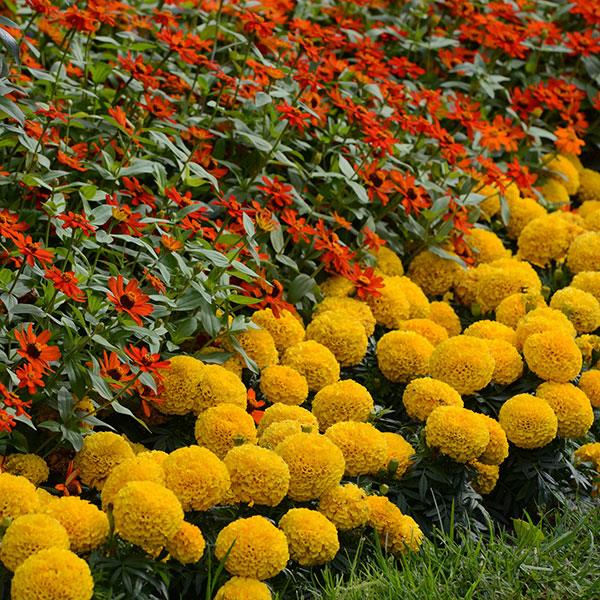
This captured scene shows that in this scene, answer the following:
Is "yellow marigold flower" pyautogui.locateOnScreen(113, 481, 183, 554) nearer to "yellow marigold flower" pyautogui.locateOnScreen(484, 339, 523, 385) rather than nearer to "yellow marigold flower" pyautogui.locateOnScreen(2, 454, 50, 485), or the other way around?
"yellow marigold flower" pyautogui.locateOnScreen(2, 454, 50, 485)

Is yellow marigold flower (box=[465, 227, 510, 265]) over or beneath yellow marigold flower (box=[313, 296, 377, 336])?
over

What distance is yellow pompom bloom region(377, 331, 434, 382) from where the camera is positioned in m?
3.38

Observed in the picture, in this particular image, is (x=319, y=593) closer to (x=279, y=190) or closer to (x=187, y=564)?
(x=187, y=564)

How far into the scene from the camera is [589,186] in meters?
5.07

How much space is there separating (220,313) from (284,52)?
1.49 meters

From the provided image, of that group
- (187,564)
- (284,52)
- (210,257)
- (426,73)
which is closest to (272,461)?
(187,564)

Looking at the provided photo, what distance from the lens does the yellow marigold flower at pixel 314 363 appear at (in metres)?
3.30

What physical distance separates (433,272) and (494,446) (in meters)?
1.09

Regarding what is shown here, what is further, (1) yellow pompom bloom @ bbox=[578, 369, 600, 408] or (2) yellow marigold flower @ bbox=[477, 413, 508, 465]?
(1) yellow pompom bloom @ bbox=[578, 369, 600, 408]

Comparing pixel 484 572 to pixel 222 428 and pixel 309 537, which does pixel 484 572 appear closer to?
pixel 309 537

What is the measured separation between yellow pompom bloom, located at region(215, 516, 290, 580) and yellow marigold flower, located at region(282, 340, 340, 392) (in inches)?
32.2

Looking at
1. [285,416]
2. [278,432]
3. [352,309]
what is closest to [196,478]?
[278,432]

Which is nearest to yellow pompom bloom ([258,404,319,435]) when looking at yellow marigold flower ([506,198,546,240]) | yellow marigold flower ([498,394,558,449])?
yellow marigold flower ([498,394,558,449])

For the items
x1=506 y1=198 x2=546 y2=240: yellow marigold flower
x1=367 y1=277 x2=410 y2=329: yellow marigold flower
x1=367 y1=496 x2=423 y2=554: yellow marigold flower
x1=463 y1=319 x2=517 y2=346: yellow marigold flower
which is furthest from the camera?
x1=506 y1=198 x2=546 y2=240: yellow marigold flower
